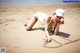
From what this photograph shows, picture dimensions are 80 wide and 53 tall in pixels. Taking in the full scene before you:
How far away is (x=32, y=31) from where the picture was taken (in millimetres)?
1467

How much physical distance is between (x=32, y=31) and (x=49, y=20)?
136 millimetres

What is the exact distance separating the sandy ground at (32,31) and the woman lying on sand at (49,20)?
28mm

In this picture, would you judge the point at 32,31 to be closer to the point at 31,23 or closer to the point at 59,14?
the point at 31,23

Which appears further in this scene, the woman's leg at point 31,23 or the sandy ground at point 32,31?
the woman's leg at point 31,23

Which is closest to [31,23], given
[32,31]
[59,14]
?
[32,31]

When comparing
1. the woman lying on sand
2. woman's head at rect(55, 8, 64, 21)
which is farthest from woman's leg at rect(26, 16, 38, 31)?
woman's head at rect(55, 8, 64, 21)

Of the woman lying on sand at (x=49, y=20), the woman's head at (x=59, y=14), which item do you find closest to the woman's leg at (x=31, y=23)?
the woman lying on sand at (x=49, y=20)

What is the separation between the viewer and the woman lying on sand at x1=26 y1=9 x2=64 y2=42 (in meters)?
1.40

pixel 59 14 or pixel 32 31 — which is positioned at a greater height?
pixel 59 14

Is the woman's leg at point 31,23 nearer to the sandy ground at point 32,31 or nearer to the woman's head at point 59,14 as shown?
the sandy ground at point 32,31

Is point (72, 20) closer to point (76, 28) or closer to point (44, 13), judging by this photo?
point (76, 28)

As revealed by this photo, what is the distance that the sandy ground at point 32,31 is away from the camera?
1.35 m

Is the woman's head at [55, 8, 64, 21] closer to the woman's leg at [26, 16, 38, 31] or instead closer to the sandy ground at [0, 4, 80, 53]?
the sandy ground at [0, 4, 80, 53]

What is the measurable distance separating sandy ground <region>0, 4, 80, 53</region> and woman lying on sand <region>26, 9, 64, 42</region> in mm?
28
